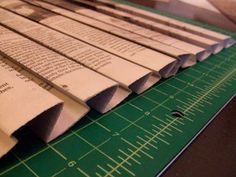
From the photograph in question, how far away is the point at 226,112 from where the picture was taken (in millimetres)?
683

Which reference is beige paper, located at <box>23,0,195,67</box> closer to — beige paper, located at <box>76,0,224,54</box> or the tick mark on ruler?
beige paper, located at <box>76,0,224,54</box>

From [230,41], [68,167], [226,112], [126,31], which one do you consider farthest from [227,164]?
[230,41]

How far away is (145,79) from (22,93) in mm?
297

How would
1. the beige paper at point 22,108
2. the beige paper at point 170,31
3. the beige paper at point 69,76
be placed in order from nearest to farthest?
the beige paper at point 22,108
the beige paper at point 69,76
the beige paper at point 170,31

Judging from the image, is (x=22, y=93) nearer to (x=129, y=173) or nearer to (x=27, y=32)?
(x=129, y=173)

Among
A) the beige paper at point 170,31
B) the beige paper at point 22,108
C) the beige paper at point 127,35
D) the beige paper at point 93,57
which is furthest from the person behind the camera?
the beige paper at point 170,31

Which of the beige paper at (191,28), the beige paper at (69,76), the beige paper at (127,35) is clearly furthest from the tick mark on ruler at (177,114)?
the beige paper at (191,28)

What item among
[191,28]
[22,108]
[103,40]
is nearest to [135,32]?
[103,40]

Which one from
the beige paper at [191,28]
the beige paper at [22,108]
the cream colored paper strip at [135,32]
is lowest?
the beige paper at [22,108]

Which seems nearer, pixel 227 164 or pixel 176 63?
pixel 227 164

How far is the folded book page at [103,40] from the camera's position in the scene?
76 centimetres

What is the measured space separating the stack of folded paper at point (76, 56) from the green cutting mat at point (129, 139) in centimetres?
3

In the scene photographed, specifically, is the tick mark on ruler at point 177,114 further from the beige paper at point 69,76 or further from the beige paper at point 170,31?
the beige paper at point 170,31

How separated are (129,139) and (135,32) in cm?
52
